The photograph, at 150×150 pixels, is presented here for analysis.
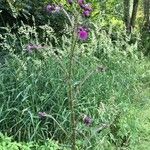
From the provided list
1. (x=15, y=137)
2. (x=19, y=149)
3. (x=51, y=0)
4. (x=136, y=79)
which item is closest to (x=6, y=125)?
(x=15, y=137)

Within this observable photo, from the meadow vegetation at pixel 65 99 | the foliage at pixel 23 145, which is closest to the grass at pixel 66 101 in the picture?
the meadow vegetation at pixel 65 99

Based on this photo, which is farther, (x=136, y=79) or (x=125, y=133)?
(x=136, y=79)

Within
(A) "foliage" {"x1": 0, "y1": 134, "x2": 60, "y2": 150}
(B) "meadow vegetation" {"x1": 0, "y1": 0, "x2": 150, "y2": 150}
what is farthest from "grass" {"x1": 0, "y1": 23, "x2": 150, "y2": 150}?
(A) "foliage" {"x1": 0, "y1": 134, "x2": 60, "y2": 150}

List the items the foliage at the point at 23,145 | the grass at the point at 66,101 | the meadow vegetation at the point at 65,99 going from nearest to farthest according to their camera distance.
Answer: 1. the foliage at the point at 23,145
2. the meadow vegetation at the point at 65,99
3. the grass at the point at 66,101

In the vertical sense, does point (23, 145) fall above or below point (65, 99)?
below

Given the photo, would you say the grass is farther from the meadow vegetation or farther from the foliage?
the foliage

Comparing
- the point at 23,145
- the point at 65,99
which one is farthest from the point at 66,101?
the point at 23,145

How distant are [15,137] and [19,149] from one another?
0.64 metres

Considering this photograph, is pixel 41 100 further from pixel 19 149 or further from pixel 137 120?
pixel 137 120

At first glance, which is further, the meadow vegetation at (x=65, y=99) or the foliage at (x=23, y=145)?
the meadow vegetation at (x=65, y=99)

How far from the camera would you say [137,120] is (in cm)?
668

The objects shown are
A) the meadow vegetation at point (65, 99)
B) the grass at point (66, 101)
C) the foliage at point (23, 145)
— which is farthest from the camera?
the grass at point (66, 101)

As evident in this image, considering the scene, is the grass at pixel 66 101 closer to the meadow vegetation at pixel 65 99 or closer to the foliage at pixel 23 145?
the meadow vegetation at pixel 65 99

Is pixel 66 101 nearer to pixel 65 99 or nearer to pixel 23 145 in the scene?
pixel 65 99
